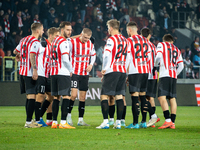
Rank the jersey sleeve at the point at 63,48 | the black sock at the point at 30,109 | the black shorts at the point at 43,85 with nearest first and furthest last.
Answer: the jersey sleeve at the point at 63,48 < the black sock at the point at 30,109 < the black shorts at the point at 43,85

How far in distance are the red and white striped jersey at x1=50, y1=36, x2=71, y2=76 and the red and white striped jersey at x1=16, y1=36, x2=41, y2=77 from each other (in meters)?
0.41

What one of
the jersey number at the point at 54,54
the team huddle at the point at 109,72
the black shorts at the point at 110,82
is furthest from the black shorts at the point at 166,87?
the jersey number at the point at 54,54

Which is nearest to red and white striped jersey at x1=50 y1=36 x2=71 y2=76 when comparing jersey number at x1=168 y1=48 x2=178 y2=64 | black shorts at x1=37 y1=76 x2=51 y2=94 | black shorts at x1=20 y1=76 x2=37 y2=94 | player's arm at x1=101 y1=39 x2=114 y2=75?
black shorts at x1=20 y1=76 x2=37 y2=94

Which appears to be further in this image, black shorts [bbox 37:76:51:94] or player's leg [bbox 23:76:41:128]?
black shorts [bbox 37:76:51:94]

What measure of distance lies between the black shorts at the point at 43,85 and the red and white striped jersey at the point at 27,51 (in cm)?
53

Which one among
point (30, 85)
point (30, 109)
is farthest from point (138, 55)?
point (30, 109)

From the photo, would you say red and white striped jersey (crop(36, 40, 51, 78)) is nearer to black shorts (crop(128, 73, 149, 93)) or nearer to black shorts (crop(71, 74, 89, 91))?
black shorts (crop(71, 74, 89, 91))

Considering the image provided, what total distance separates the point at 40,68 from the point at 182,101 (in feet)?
31.7

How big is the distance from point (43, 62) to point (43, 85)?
563 mm

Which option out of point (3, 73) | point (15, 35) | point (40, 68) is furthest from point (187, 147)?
point (15, 35)

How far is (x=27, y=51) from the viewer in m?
6.79

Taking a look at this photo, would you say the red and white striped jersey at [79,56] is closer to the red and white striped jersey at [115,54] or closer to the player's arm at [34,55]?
the player's arm at [34,55]

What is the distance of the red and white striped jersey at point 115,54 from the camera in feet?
20.7

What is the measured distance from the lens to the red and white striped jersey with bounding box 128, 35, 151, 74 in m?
6.66
